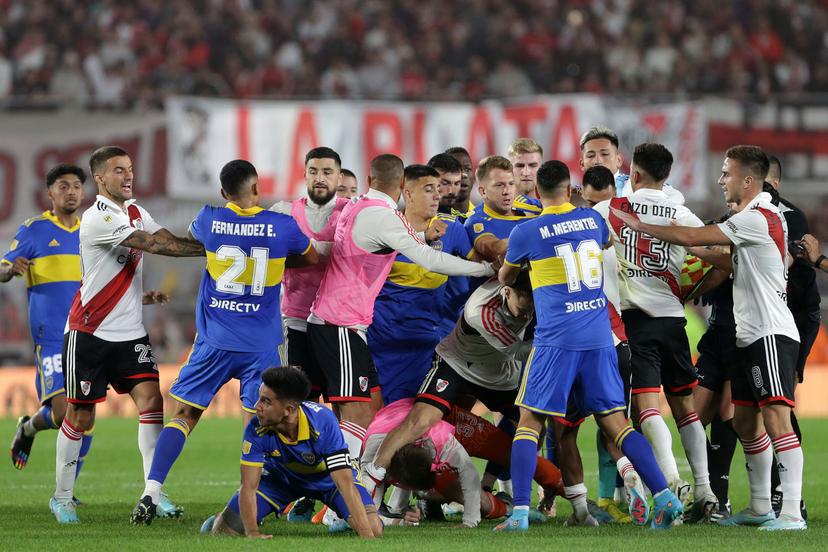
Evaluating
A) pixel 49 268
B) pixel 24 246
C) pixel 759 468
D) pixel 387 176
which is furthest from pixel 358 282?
pixel 24 246

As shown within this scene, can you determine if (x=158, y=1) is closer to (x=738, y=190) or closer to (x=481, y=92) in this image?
(x=481, y=92)

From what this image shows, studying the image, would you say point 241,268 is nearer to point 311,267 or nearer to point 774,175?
point 311,267

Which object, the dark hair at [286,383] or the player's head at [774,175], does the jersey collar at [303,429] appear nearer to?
the dark hair at [286,383]

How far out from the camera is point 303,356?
9.61 m

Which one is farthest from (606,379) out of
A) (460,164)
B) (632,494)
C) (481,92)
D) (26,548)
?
(481,92)

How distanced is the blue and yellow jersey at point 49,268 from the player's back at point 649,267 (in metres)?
4.59

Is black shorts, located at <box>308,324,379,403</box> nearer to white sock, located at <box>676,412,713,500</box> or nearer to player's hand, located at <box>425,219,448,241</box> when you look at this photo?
player's hand, located at <box>425,219,448,241</box>

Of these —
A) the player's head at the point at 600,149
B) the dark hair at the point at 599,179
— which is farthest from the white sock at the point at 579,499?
the player's head at the point at 600,149

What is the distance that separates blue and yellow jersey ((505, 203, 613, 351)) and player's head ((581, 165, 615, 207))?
0.86m

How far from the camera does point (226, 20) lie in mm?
23766

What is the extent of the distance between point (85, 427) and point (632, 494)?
3787 millimetres

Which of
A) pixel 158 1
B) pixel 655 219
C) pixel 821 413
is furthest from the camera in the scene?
pixel 158 1

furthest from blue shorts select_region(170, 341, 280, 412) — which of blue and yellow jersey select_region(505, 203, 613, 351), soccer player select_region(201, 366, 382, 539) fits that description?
blue and yellow jersey select_region(505, 203, 613, 351)

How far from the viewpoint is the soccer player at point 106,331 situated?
9008 mm
